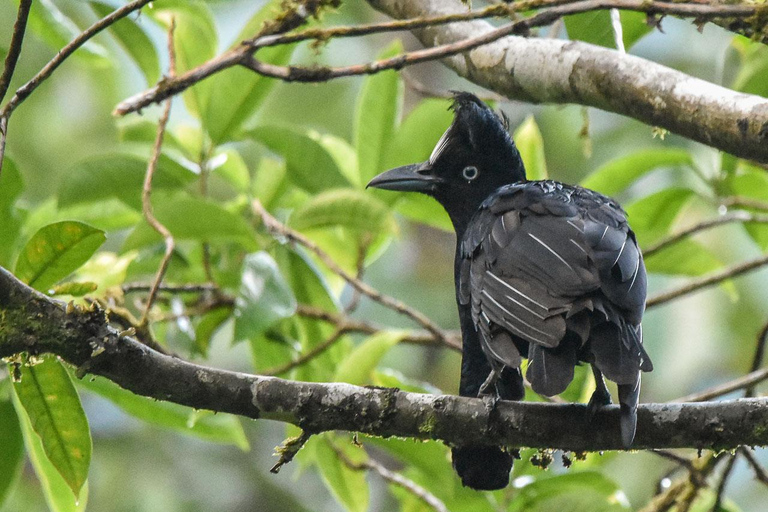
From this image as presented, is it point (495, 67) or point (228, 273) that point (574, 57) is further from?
point (228, 273)

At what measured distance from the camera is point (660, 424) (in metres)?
2.36

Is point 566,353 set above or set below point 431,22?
below

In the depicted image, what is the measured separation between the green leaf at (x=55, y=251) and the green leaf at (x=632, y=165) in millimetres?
2361

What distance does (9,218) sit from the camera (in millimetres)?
3275

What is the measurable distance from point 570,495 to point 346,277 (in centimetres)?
125

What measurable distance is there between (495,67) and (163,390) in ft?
4.53

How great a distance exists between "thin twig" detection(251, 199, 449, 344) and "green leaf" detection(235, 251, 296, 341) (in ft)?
0.81

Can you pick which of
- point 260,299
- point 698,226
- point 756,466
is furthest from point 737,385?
point 260,299

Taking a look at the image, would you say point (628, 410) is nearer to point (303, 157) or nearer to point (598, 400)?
point (598, 400)

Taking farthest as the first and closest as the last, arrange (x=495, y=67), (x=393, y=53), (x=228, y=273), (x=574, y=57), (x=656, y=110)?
(x=228, y=273) → (x=393, y=53) → (x=495, y=67) → (x=574, y=57) → (x=656, y=110)

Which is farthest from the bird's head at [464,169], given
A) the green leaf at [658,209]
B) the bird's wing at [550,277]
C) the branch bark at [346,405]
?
the branch bark at [346,405]

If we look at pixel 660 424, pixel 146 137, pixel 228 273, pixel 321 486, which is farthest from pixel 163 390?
pixel 321 486

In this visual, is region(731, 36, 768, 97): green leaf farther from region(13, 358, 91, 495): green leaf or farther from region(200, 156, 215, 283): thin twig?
region(13, 358, 91, 495): green leaf

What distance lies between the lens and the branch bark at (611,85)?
2217 millimetres
